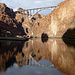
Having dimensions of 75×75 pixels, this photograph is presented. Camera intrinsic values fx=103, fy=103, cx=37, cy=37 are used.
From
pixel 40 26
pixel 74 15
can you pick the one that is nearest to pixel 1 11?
pixel 40 26

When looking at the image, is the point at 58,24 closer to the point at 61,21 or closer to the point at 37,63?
the point at 61,21

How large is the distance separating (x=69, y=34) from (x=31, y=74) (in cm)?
5537

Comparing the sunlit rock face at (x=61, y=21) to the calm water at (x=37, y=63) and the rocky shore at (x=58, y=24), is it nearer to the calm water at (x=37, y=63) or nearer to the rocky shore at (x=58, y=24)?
the rocky shore at (x=58, y=24)

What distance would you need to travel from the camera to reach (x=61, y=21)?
6744 centimetres

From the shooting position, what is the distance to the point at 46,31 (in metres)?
77.7

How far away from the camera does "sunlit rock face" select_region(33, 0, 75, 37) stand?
60781 mm

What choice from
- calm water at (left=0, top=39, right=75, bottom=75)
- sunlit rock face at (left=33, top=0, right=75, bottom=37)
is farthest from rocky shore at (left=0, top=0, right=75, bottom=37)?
calm water at (left=0, top=39, right=75, bottom=75)

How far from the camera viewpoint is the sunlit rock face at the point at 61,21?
199ft

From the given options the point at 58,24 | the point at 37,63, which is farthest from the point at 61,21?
the point at 37,63

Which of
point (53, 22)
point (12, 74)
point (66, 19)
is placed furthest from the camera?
point (53, 22)

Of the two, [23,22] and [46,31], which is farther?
[23,22]

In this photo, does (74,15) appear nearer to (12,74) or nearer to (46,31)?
(46,31)

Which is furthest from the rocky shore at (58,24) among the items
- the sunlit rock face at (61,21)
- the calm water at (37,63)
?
the calm water at (37,63)

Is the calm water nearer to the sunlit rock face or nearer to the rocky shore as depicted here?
the rocky shore
